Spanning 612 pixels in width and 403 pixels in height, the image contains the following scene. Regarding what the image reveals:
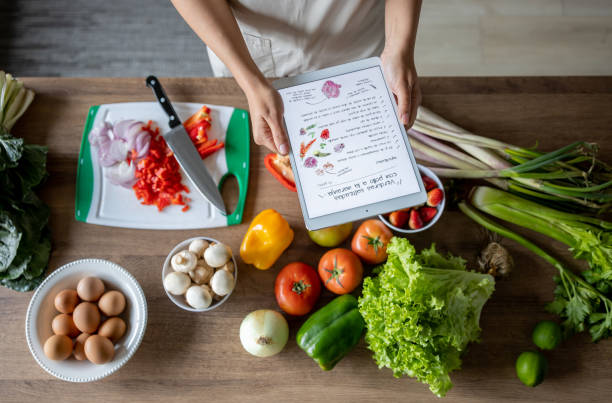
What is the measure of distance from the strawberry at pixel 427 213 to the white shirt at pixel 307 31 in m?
0.57

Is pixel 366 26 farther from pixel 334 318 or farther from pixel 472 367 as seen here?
pixel 472 367

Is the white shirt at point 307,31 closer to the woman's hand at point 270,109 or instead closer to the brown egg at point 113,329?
the woman's hand at point 270,109

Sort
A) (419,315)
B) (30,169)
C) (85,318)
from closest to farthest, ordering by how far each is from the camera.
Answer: (419,315) < (85,318) < (30,169)

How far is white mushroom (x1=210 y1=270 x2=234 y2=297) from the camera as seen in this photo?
40.7 inches

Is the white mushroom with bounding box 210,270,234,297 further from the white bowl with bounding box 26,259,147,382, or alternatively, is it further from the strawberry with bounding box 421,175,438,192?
the strawberry with bounding box 421,175,438,192

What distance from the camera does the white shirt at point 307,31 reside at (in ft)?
3.51

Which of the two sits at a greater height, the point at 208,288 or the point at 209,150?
the point at 209,150

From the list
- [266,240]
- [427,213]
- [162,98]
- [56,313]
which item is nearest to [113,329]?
[56,313]

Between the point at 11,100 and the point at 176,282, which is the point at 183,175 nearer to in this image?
the point at 176,282

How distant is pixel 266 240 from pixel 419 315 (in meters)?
0.43

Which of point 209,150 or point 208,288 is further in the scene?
point 209,150

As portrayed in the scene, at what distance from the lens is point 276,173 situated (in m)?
1.19

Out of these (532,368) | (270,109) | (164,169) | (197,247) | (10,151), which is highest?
(270,109)

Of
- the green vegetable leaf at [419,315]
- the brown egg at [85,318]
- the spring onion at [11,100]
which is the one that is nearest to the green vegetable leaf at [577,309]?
the green vegetable leaf at [419,315]
